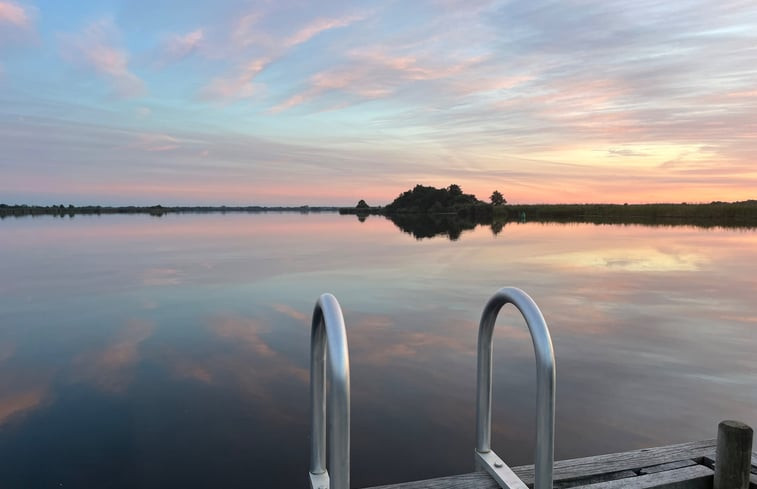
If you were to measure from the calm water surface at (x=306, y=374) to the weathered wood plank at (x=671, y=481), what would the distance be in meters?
2.07

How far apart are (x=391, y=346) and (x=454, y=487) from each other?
6.07m

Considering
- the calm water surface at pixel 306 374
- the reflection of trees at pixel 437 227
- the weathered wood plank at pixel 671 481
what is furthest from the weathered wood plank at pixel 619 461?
the reflection of trees at pixel 437 227

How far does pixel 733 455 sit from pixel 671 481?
423mm

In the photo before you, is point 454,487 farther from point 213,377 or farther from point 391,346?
point 391,346

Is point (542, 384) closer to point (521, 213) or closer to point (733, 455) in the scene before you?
point (733, 455)

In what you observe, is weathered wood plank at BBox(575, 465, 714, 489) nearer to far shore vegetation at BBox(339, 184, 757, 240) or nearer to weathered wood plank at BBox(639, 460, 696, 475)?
weathered wood plank at BBox(639, 460, 696, 475)

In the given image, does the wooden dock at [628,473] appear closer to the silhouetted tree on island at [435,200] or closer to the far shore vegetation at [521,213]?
the far shore vegetation at [521,213]

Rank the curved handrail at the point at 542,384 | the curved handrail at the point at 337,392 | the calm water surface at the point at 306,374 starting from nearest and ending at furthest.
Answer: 1. the curved handrail at the point at 337,392
2. the curved handrail at the point at 542,384
3. the calm water surface at the point at 306,374

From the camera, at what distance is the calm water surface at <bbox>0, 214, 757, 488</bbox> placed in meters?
5.34

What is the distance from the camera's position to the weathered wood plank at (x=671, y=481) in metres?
3.23

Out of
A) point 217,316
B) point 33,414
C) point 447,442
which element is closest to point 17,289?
point 217,316

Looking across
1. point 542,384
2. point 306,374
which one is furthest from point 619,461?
point 306,374

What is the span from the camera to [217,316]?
11.6 metres

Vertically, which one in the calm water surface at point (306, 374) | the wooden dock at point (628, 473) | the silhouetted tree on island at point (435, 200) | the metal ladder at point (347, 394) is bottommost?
the calm water surface at point (306, 374)
